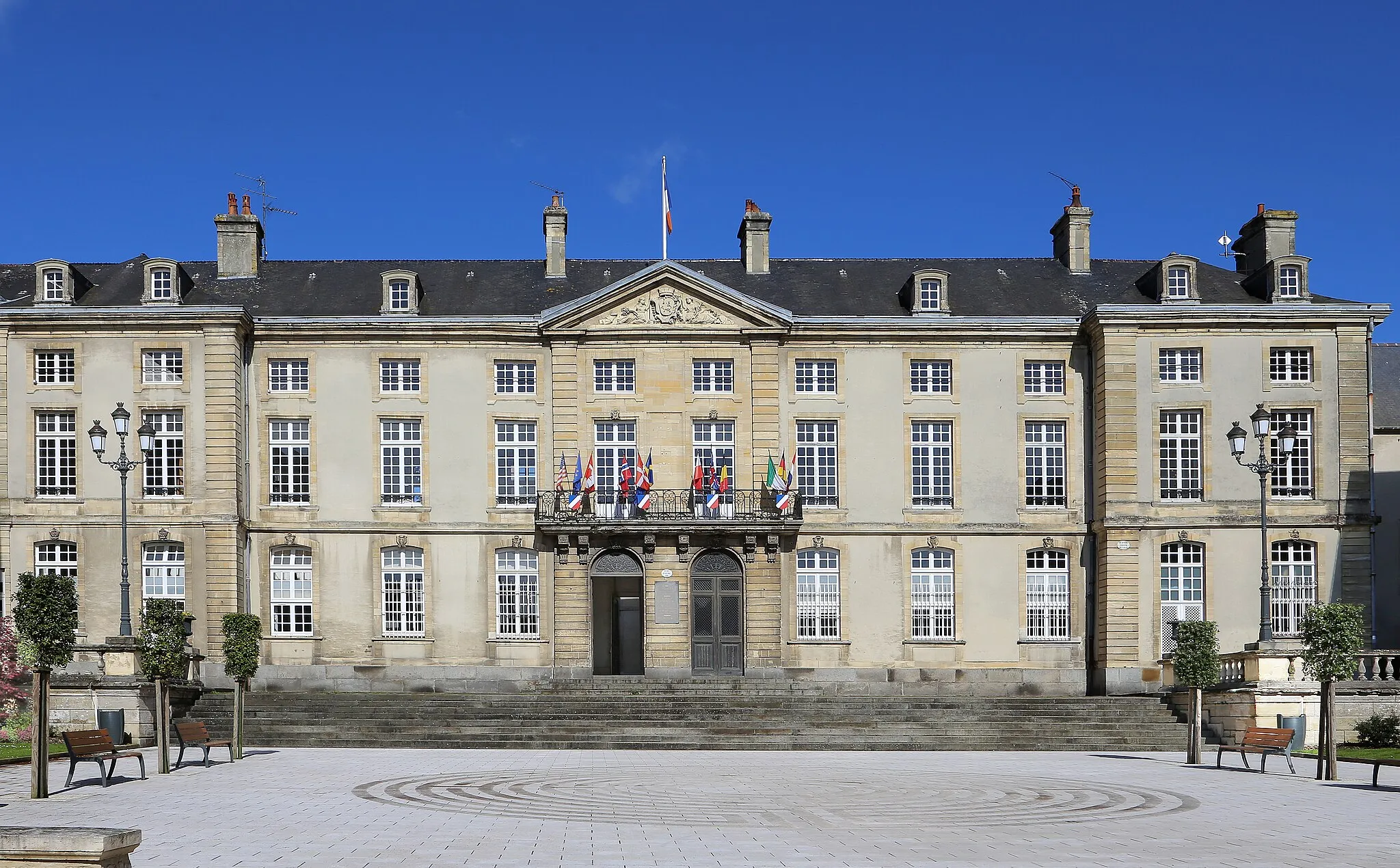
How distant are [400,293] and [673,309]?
6264mm

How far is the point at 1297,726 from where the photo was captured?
24.8 metres

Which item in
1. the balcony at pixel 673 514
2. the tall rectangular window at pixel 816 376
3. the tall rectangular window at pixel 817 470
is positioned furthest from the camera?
the tall rectangular window at pixel 816 376

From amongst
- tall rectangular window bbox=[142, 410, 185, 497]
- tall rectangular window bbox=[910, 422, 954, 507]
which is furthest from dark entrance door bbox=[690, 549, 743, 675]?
tall rectangular window bbox=[142, 410, 185, 497]

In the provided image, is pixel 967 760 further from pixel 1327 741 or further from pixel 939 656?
pixel 939 656

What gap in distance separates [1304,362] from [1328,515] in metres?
3.42

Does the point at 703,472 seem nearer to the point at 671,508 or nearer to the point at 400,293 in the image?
the point at 671,508

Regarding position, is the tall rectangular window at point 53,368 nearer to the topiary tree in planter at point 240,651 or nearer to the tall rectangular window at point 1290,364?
the topiary tree in planter at point 240,651

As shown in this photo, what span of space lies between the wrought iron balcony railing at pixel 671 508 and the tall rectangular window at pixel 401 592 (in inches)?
121

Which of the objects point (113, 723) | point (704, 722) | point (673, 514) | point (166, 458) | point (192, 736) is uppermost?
point (166, 458)

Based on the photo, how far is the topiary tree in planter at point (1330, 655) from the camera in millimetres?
19969

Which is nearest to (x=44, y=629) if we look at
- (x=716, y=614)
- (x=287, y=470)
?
(x=287, y=470)

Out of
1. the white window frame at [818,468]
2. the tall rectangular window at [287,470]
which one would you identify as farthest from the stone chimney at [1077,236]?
the tall rectangular window at [287,470]

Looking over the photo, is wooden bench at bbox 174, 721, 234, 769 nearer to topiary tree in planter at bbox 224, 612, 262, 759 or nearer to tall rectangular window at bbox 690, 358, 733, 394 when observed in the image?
topiary tree in planter at bbox 224, 612, 262, 759

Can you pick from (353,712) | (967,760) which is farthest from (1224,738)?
(353,712)
